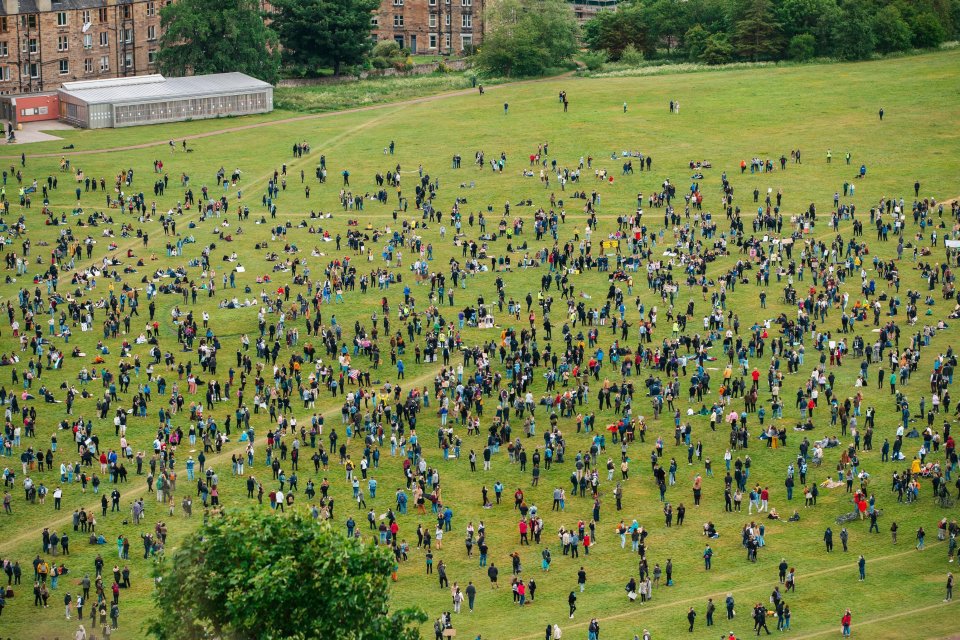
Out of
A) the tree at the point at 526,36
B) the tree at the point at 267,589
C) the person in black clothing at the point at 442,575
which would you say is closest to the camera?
the tree at the point at 267,589

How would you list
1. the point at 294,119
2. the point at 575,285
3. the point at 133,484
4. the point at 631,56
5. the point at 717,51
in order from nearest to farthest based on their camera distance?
the point at 133,484 < the point at 575,285 < the point at 294,119 < the point at 717,51 < the point at 631,56

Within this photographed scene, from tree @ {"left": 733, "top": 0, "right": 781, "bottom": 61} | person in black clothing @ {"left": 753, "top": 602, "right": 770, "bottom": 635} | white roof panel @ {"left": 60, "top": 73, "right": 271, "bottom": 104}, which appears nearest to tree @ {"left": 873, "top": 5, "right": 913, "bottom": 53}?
tree @ {"left": 733, "top": 0, "right": 781, "bottom": 61}

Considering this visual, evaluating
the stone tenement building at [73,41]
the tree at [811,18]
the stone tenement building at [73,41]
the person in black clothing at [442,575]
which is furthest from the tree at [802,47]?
the person in black clothing at [442,575]

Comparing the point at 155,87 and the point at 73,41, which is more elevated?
the point at 73,41

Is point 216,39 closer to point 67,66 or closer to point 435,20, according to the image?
point 67,66

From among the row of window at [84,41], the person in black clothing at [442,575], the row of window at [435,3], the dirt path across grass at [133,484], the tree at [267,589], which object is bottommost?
the person in black clothing at [442,575]

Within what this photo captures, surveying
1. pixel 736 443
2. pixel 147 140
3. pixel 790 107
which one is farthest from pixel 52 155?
pixel 736 443

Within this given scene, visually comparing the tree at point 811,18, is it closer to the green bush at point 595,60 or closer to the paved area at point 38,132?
the green bush at point 595,60

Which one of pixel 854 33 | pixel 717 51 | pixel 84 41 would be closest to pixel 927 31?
pixel 854 33
